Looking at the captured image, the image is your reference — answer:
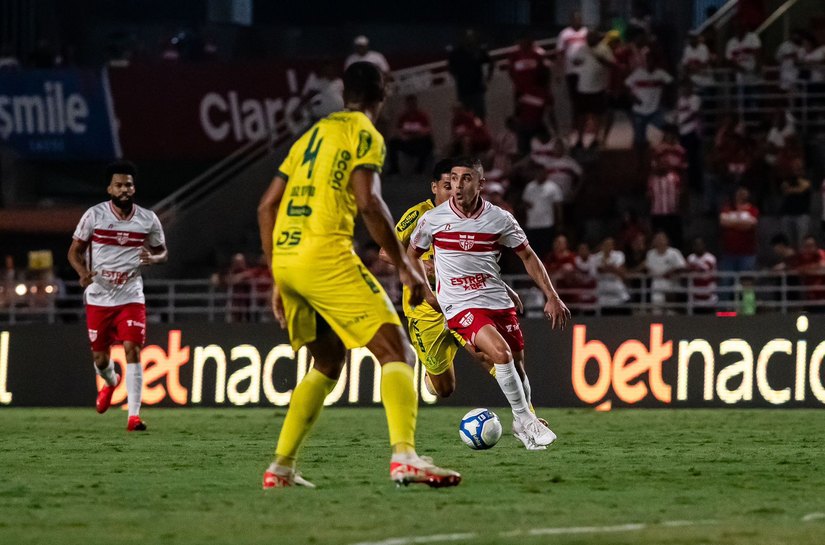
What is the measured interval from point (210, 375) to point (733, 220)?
290 inches

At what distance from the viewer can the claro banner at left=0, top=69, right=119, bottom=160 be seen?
98.9 feet

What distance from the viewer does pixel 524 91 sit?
86.4 ft

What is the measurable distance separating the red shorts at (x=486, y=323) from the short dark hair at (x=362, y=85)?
427 cm

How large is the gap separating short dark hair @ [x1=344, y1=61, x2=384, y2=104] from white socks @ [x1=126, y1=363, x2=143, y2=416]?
7425mm

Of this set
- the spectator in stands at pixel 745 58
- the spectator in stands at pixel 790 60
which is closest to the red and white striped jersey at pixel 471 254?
the spectator in stands at pixel 790 60

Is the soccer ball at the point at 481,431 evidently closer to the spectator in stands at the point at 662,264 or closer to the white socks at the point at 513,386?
the white socks at the point at 513,386

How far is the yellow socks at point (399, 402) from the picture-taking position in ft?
30.5

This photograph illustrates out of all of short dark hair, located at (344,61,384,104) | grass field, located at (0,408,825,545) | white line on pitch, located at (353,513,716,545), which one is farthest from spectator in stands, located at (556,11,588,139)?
white line on pitch, located at (353,513,716,545)

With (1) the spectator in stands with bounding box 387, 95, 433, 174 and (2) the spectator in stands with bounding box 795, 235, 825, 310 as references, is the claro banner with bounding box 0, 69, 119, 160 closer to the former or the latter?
(1) the spectator in stands with bounding box 387, 95, 433, 174

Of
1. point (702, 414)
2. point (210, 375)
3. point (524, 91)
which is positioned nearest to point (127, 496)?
point (702, 414)

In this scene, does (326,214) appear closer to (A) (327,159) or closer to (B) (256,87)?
(A) (327,159)

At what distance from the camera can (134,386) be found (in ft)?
53.4

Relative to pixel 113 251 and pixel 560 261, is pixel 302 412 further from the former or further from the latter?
pixel 560 261

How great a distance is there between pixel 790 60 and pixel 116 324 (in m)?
13.4
